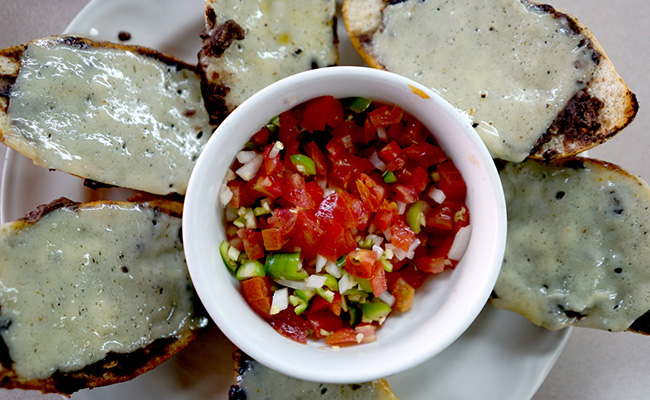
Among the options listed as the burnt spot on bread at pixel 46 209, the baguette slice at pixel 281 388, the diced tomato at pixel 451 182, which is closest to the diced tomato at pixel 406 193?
the diced tomato at pixel 451 182

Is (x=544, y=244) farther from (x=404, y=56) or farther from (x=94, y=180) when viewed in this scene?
(x=94, y=180)

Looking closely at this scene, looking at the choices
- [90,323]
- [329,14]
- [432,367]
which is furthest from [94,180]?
[432,367]

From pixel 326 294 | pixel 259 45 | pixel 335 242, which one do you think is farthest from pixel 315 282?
pixel 259 45

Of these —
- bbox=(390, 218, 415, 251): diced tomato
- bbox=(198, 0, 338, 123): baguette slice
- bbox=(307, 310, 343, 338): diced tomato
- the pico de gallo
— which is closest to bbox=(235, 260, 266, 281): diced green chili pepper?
the pico de gallo

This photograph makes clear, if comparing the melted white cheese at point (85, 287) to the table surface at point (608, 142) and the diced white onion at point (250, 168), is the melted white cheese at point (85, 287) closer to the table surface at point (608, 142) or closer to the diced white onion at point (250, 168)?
the diced white onion at point (250, 168)

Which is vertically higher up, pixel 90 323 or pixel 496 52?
pixel 496 52

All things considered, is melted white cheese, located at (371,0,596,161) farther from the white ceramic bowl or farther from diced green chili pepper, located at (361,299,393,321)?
diced green chili pepper, located at (361,299,393,321)
